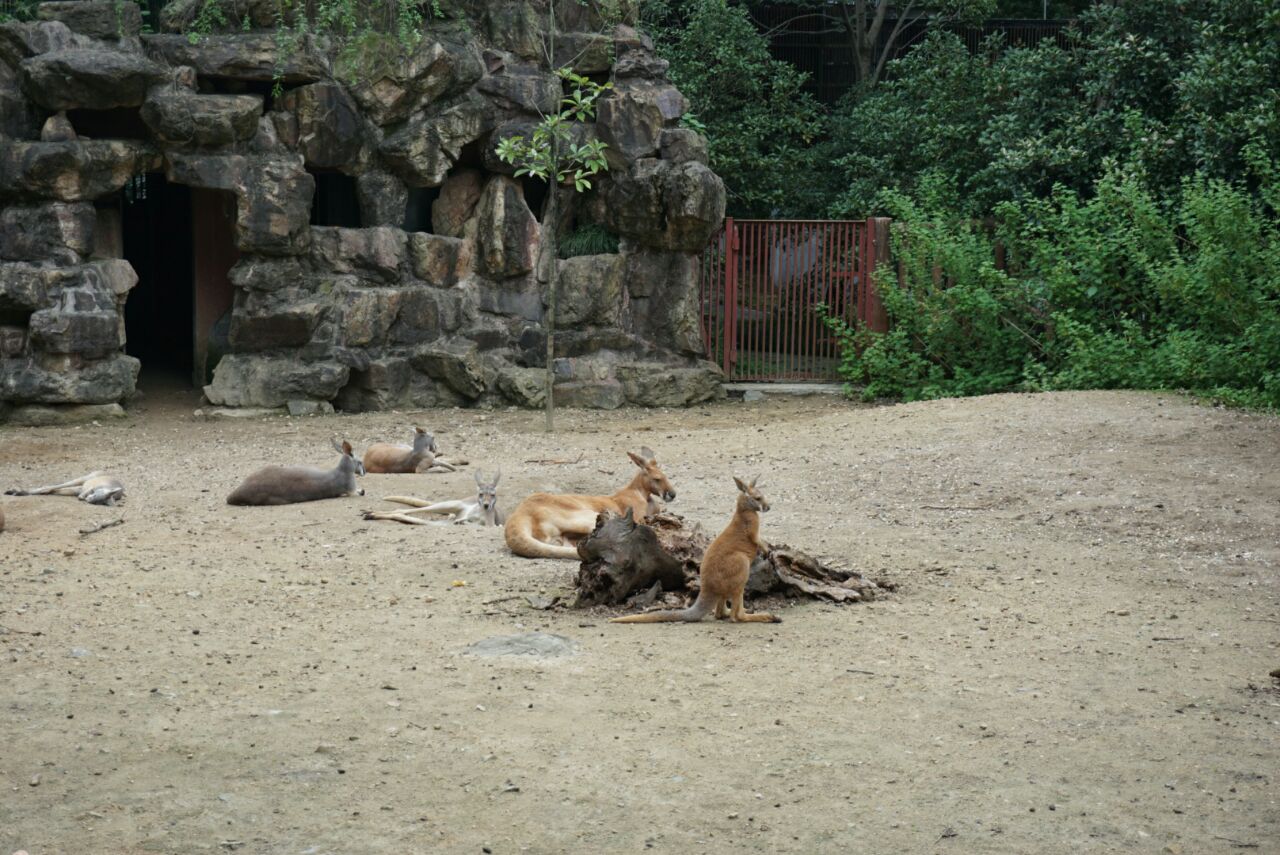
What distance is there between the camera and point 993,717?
6078mm

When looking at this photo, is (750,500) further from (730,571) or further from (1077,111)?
(1077,111)

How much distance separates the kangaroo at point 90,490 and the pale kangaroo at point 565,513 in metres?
3.38

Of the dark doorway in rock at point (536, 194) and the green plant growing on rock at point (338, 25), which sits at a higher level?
the green plant growing on rock at point (338, 25)

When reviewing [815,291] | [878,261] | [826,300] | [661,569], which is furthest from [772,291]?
[661,569]

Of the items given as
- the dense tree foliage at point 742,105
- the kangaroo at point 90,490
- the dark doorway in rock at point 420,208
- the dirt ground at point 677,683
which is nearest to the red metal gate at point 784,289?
the dense tree foliage at point 742,105

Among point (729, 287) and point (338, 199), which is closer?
point (338, 199)

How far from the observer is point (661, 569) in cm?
792

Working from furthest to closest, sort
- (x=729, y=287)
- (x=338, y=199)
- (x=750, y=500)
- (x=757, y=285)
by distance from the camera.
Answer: (x=757, y=285) < (x=729, y=287) < (x=338, y=199) < (x=750, y=500)

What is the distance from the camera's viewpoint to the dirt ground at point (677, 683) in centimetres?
507

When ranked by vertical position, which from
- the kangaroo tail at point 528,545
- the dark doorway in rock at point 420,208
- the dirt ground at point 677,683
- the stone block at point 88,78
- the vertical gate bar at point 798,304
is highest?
the stone block at point 88,78

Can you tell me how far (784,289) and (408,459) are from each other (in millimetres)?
7718

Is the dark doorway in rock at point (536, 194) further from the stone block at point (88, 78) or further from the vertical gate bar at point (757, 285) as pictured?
the stone block at point (88, 78)

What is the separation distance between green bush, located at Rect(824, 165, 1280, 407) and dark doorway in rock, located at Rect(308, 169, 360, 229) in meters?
6.19

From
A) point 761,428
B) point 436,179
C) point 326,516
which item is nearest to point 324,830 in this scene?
point 326,516
